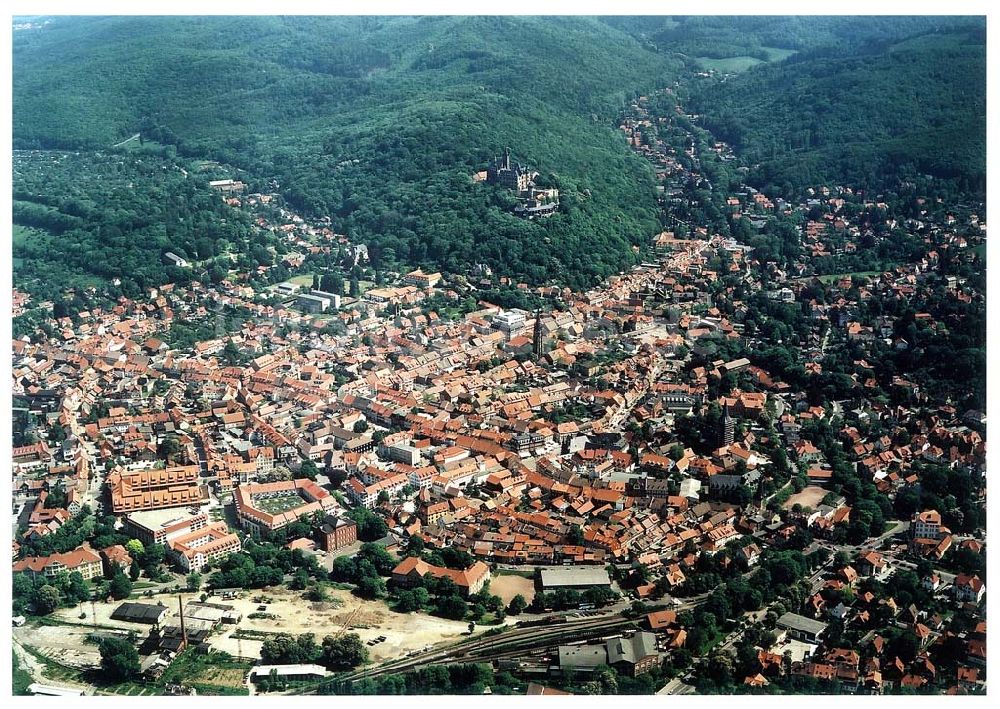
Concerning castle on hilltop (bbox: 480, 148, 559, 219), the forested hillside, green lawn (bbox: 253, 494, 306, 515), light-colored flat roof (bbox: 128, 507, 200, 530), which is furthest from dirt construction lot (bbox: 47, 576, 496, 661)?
castle on hilltop (bbox: 480, 148, 559, 219)

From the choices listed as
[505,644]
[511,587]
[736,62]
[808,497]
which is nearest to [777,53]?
Answer: [736,62]

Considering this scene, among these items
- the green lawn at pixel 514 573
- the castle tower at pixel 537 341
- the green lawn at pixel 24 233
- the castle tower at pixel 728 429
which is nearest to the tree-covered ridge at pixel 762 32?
the castle tower at pixel 537 341

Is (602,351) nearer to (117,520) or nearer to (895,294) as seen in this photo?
(895,294)

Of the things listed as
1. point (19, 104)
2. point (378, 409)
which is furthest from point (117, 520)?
point (19, 104)

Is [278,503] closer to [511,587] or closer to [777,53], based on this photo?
[511,587]

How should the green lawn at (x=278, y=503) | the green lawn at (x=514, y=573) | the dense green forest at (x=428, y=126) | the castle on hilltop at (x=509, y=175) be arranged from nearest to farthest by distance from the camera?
1. the green lawn at (x=514, y=573)
2. the green lawn at (x=278, y=503)
3. the dense green forest at (x=428, y=126)
4. the castle on hilltop at (x=509, y=175)

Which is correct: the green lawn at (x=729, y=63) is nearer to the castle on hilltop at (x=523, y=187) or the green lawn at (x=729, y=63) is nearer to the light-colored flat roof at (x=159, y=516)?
the castle on hilltop at (x=523, y=187)
